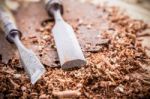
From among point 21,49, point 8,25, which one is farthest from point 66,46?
point 8,25

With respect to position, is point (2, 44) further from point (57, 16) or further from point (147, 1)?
point (147, 1)

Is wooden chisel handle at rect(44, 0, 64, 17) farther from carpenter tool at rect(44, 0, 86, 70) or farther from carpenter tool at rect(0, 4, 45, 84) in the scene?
carpenter tool at rect(0, 4, 45, 84)

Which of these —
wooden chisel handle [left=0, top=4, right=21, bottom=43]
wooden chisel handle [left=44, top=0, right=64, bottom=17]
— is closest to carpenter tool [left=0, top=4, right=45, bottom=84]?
wooden chisel handle [left=0, top=4, right=21, bottom=43]

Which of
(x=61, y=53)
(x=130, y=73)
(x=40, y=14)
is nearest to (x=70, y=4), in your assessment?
(x=40, y=14)

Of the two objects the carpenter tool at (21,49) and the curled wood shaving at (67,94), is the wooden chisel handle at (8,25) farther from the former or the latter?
the curled wood shaving at (67,94)

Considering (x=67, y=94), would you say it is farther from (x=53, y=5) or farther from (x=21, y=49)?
(x=53, y=5)

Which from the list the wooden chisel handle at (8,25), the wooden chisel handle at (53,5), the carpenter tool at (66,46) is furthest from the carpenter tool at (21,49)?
the wooden chisel handle at (53,5)
